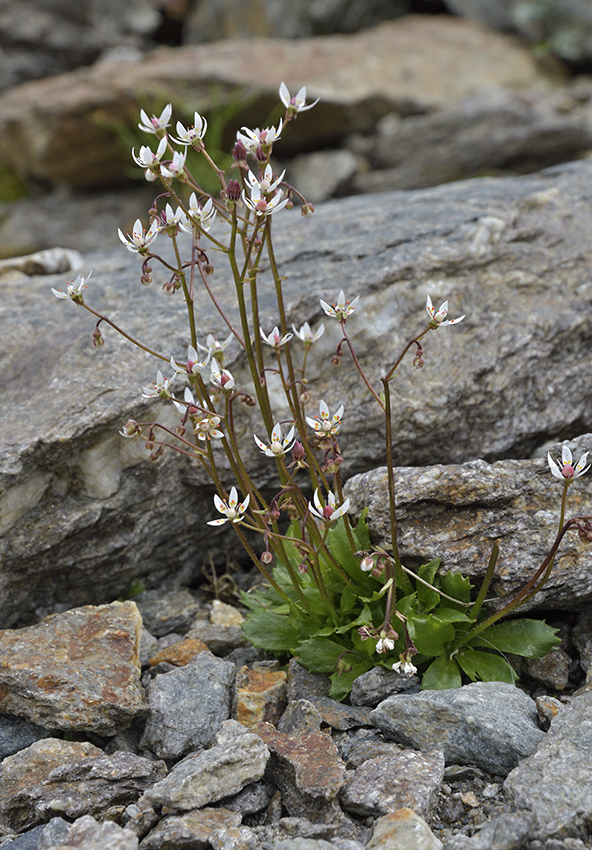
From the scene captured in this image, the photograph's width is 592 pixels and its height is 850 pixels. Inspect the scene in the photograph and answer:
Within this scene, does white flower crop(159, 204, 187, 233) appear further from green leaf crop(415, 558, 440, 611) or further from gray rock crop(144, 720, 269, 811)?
gray rock crop(144, 720, 269, 811)

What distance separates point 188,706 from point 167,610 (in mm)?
794

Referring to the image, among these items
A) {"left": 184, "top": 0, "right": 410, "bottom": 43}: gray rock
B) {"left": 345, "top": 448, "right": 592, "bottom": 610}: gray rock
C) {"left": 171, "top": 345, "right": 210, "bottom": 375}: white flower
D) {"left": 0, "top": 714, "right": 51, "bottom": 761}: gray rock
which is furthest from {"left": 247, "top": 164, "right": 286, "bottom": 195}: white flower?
{"left": 184, "top": 0, "right": 410, "bottom": 43}: gray rock

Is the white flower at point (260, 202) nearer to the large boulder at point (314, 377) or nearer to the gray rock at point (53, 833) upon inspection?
the large boulder at point (314, 377)

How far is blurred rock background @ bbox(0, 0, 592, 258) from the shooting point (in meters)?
8.13

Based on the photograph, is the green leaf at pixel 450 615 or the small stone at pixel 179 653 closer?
the green leaf at pixel 450 615

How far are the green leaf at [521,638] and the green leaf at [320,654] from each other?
0.53m

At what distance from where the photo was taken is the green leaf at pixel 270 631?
3.05m

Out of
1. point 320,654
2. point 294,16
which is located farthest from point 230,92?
point 320,654

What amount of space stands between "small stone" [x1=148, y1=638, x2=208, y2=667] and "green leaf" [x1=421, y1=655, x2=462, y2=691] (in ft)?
3.23

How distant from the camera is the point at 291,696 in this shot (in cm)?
287

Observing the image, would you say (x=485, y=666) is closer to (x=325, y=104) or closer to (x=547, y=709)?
(x=547, y=709)

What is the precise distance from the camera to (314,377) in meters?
3.78

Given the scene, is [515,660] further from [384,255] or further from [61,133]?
[61,133]

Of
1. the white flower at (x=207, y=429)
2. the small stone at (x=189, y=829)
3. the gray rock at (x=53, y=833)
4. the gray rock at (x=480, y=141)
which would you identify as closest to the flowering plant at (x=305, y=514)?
the white flower at (x=207, y=429)
